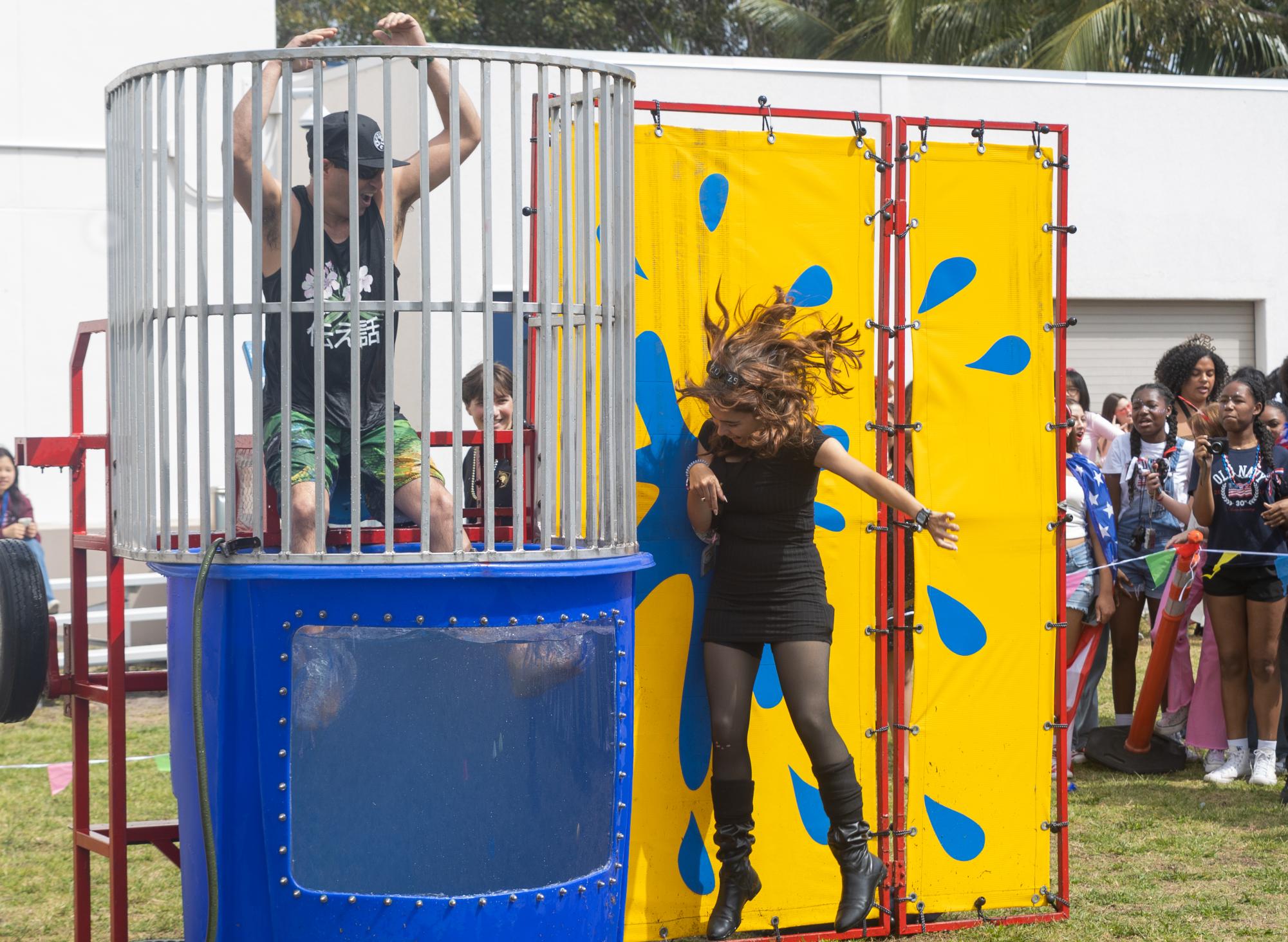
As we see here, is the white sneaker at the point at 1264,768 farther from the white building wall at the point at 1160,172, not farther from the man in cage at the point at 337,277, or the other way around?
the white building wall at the point at 1160,172

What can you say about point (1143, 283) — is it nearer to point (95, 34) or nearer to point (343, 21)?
point (95, 34)

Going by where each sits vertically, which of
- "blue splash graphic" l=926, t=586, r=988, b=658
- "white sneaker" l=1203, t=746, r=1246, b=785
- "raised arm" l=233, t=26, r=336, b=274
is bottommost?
"white sneaker" l=1203, t=746, r=1246, b=785

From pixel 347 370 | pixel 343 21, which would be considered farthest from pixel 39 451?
pixel 343 21

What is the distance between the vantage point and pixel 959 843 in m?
5.28

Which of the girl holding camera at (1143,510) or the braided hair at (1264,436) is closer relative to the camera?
the braided hair at (1264,436)

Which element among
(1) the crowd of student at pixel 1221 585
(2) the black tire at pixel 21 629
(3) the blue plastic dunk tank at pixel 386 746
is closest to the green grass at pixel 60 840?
(2) the black tire at pixel 21 629

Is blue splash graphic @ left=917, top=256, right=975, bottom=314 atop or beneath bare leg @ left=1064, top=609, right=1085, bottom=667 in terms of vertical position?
atop

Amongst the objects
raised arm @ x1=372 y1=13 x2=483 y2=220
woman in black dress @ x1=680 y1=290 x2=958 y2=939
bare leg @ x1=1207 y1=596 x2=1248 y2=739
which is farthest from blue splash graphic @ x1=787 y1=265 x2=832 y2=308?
bare leg @ x1=1207 y1=596 x2=1248 y2=739

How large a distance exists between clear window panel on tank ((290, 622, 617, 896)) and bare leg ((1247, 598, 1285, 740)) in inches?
193

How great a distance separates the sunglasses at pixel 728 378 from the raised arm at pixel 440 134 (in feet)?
3.56

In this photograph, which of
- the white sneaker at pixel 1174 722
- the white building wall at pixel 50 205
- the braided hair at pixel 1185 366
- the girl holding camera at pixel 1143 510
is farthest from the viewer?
the white building wall at pixel 50 205

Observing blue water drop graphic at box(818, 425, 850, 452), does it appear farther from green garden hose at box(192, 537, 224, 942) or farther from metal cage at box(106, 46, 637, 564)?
green garden hose at box(192, 537, 224, 942)

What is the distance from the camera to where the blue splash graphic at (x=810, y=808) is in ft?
16.8

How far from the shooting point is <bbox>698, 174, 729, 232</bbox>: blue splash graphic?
4.95 m
